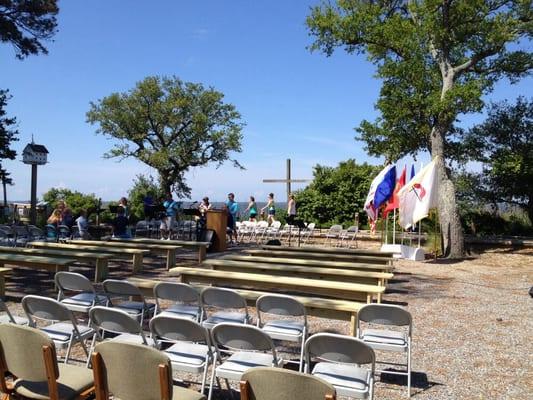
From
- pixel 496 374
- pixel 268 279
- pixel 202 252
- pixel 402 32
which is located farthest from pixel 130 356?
pixel 402 32

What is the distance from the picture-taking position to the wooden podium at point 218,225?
13.5 metres

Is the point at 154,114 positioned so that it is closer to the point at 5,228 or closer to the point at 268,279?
the point at 5,228

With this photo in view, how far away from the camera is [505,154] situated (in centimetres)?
1514

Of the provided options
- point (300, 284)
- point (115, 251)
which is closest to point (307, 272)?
point (300, 284)

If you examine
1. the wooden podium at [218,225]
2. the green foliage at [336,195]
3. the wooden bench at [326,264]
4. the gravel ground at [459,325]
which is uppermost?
the green foliage at [336,195]

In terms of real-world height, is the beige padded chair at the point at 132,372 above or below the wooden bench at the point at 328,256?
below

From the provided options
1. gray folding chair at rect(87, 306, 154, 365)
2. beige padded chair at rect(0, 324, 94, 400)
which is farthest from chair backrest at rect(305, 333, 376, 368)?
beige padded chair at rect(0, 324, 94, 400)

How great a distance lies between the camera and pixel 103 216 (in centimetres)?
1969

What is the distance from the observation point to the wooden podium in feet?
44.4

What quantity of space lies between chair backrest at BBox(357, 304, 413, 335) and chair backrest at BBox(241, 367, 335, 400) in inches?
68.4

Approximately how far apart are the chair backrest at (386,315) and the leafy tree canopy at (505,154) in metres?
12.3

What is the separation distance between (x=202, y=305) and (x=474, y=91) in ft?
34.8

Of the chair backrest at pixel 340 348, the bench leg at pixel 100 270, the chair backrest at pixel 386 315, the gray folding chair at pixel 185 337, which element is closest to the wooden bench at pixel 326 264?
the bench leg at pixel 100 270

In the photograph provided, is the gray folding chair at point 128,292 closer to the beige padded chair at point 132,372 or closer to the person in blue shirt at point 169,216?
the beige padded chair at point 132,372
